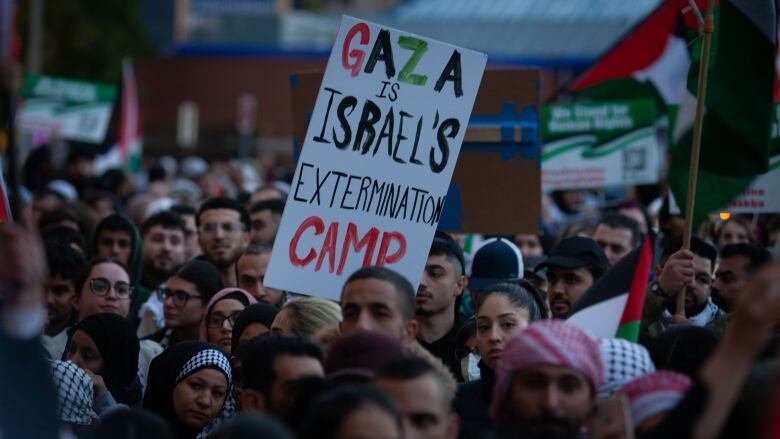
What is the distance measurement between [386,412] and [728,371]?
974 millimetres

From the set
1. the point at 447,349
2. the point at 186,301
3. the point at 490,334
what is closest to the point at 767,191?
the point at 447,349

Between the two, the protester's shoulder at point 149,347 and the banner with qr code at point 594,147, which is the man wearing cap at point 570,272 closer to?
→ the protester's shoulder at point 149,347

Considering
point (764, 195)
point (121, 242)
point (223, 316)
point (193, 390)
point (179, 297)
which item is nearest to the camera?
point (193, 390)

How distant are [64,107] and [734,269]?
10.8m

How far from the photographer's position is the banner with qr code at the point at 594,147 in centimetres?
1377

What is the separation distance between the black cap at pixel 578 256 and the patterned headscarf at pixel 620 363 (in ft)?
9.27

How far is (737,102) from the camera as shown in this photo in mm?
8078

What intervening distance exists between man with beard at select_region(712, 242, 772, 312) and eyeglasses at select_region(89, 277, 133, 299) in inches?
128

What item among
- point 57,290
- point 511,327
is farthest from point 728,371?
point 57,290

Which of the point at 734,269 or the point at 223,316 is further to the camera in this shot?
the point at 734,269

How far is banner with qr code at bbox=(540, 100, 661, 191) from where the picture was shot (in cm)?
1377

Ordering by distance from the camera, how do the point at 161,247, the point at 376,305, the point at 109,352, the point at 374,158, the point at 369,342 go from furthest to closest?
1. the point at 161,247
2. the point at 109,352
3. the point at 374,158
4. the point at 376,305
5. the point at 369,342

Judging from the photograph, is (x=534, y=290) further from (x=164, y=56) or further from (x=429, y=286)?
(x=164, y=56)

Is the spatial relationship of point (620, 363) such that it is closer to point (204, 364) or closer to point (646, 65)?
point (204, 364)
